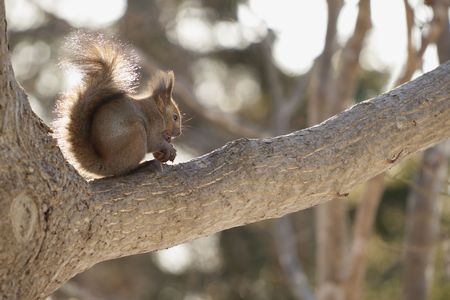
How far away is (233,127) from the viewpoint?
947cm

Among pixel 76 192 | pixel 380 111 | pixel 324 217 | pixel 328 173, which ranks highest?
pixel 324 217

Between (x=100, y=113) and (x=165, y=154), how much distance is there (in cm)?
40

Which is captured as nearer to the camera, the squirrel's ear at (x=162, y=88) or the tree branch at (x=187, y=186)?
the tree branch at (x=187, y=186)

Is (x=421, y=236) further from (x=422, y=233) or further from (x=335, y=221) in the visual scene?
(x=335, y=221)

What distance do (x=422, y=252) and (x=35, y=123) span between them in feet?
A: 19.8

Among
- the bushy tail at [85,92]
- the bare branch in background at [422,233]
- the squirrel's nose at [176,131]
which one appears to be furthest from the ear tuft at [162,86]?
the bare branch in background at [422,233]

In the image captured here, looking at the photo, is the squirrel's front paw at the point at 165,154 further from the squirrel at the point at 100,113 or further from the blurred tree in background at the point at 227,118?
the blurred tree in background at the point at 227,118

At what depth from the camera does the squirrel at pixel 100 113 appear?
12.3ft

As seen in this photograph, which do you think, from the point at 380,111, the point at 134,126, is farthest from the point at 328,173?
the point at 134,126

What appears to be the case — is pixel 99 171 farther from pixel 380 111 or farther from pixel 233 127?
pixel 233 127

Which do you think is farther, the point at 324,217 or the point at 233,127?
the point at 233,127

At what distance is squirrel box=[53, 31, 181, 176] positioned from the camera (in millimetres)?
3758

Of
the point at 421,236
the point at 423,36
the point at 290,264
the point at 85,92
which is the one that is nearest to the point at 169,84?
the point at 85,92

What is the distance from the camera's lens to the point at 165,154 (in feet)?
13.3
